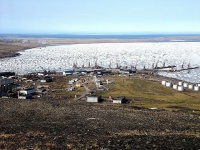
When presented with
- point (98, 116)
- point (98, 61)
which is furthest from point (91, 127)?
point (98, 61)

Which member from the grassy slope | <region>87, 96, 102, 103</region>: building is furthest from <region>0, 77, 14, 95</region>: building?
the grassy slope

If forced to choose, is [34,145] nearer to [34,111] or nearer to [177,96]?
[34,111]

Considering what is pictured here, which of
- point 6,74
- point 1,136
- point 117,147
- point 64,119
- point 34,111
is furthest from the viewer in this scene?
point 6,74

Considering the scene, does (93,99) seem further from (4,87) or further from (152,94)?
(4,87)

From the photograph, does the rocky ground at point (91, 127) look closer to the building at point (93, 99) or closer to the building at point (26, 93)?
the building at point (93, 99)

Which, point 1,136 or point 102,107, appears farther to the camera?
point 102,107

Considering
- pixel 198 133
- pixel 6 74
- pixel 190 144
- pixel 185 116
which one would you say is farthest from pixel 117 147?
pixel 6 74
